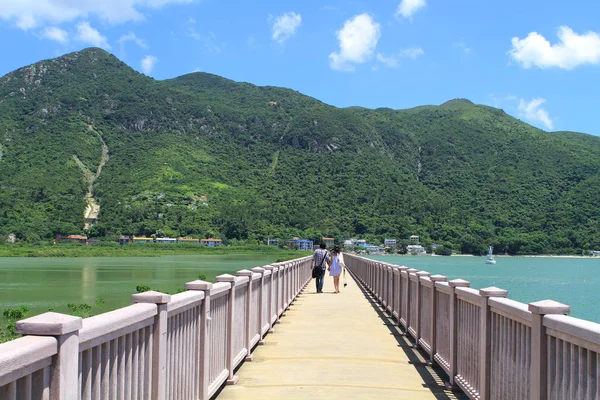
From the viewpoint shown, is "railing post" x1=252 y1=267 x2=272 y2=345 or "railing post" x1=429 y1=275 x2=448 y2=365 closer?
"railing post" x1=429 y1=275 x2=448 y2=365

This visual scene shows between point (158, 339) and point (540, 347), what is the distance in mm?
2488

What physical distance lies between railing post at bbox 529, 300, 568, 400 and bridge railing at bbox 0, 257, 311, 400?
2.46m

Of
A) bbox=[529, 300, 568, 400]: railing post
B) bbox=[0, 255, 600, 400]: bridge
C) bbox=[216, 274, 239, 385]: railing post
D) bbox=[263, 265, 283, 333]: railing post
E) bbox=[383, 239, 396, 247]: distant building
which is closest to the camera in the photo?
bbox=[0, 255, 600, 400]: bridge

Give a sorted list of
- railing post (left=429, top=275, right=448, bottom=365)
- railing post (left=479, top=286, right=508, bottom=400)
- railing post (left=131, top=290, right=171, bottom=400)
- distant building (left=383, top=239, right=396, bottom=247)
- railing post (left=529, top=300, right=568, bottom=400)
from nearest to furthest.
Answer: railing post (left=529, top=300, right=568, bottom=400)
railing post (left=131, top=290, right=171, bottom=400)
railing post (left=479, top=286, right=508, bottom=400)
railing post (left=429, top=275, right=448, bottom=365)
distant building (left=383, top=239, right=396, bottom=247)

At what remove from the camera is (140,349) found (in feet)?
13.7

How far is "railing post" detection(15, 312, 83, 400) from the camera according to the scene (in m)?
2.91

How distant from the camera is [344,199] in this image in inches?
6043

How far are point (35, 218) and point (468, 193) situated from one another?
9534 centimetres

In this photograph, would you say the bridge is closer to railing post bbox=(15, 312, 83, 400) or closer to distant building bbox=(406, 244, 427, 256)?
railing post bbox=(15, 312, 83, 400)

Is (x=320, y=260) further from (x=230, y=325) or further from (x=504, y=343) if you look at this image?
(x=504, y=343)

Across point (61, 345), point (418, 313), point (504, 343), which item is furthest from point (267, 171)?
point (61, 345)

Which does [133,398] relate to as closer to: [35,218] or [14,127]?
[35,218]

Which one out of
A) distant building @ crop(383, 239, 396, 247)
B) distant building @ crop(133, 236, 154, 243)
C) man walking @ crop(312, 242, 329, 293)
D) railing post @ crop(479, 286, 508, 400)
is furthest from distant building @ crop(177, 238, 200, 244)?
railing post @ crop(479, 286, 508, 400)

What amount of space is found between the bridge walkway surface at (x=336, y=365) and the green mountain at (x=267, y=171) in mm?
110660
